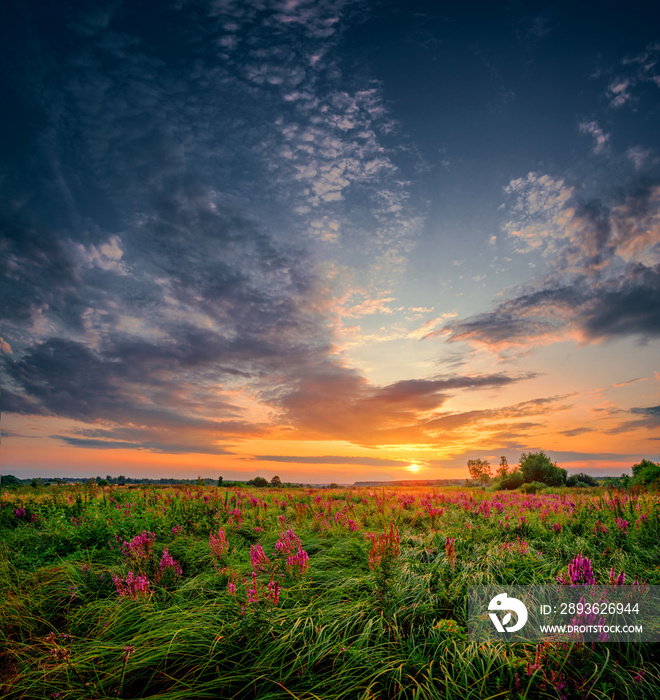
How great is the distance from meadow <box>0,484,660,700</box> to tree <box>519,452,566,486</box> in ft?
97.1

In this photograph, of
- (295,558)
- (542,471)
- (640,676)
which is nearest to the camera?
(640,676)

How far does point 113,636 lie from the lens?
347 cm

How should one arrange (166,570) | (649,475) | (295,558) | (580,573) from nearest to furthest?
1. (580,573)
2. (295,558)
3. (166,570)
4. (649,475)

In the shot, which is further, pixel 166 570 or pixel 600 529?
pixel 600 529

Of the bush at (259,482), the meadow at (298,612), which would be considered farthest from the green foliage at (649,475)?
the bush at (259,482)

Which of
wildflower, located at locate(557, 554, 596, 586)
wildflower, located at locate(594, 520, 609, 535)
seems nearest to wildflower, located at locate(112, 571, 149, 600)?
wildflower, located at locate(557, 554, 596, 586)

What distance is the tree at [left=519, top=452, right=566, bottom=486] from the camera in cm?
3253

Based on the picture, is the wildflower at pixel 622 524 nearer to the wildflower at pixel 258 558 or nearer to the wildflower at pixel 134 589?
the wildflower at pixel 258 558

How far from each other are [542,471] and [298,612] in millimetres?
36461

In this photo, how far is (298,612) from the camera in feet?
11.5

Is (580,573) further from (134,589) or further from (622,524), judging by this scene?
(134,589)

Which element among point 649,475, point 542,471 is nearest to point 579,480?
point 542,471

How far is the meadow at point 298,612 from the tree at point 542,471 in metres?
29.6

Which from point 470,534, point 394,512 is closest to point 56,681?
point 470,534
